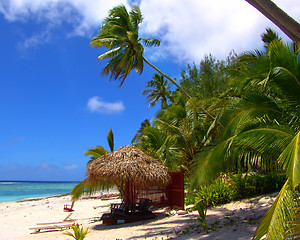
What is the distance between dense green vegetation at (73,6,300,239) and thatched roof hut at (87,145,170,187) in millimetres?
1580

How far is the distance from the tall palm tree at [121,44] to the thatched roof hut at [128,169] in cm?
410

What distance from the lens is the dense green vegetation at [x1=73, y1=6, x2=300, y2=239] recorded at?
182 inches

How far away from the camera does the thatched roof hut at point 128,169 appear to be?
34.3ft

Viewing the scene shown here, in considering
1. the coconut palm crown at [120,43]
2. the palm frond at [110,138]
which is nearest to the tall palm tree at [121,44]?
the coconut palm crown at [120,43]

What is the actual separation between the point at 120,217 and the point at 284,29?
9.04 m

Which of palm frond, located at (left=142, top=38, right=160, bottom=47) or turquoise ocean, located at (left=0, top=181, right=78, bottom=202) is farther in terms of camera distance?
turquoise ocean, located at (left=0, top=181, right=78, bottom=202)

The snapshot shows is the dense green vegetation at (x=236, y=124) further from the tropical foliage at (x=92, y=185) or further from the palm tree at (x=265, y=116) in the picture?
the tropical foliage at (x=92, y=185)

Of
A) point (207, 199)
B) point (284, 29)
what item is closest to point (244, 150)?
point (284, 29)

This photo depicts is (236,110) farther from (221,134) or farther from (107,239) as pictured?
(107,239)

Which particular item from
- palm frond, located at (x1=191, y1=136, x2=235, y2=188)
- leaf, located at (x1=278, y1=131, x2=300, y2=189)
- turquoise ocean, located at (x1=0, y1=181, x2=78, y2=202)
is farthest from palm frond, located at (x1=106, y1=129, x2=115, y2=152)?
turquoise ocean, located at (x1=0, y1=181, x2=78, y2=202)

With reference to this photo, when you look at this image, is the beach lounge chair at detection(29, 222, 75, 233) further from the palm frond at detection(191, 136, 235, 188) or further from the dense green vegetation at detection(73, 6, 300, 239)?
the palm frond at detection(191, 136, 235, 188)

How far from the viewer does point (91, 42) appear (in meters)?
14.1

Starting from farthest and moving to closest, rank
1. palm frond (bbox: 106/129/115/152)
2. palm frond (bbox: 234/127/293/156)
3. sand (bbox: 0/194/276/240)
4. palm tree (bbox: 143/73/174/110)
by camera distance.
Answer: palm tree (bbox: 143/73/174/110) → palm frond (bbox: 106/129/115/152) → sand (bbox: 0/194/276/240) → palm frond (bbox: 234/127/293/156)

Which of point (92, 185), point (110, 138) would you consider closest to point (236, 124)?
point (92, 185)
